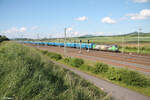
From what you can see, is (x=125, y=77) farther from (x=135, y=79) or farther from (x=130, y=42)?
(x=130, y=42)

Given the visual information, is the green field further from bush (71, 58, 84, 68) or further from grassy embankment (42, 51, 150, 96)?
grassy embankment (42, 51, 150, 96)

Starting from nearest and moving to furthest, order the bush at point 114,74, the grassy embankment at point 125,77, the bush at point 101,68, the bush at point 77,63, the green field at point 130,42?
the grassy embankment at point 125,77, the bush at point 114,74, the bush at point 101,68, the bush at point 77,63, the green field at point 130,42

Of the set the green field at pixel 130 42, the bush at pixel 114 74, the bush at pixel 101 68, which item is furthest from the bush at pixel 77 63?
the green field at pixel 130 42

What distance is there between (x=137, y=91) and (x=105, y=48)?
29391 mm

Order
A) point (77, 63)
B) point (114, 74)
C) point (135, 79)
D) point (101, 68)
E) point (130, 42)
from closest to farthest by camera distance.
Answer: point (135, 79)
point (114, 74)
point (101, 68)
point (77, 63)
point (130, 42)

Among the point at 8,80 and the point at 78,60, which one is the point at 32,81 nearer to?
the point at 8,80

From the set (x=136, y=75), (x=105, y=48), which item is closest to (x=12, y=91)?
(x=136, y=75)

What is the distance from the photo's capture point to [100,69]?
15.6 meters

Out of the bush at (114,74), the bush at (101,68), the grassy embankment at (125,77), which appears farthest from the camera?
the bush at (101,68)

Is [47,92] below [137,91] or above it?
above

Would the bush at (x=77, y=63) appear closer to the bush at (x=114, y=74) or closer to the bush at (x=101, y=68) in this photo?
the bush at (x=101, y=68)

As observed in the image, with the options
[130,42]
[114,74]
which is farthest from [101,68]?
[130,42]

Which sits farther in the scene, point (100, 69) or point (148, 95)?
point (100, 69)

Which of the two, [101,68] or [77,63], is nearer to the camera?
[101,68]
